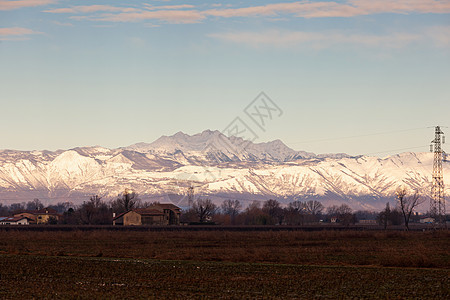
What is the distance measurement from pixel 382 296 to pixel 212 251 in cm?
3509

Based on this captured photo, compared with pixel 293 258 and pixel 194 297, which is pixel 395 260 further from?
pixel 194 297

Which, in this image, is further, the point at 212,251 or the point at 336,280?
the point at 212,251

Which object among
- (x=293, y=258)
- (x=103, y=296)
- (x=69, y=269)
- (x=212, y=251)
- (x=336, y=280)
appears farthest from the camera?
(x=212, y=251)

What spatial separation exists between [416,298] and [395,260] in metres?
21.1

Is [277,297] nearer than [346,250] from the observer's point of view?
Yes

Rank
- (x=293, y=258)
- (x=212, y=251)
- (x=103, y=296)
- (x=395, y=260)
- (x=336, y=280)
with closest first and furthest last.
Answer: (x=103, y=296) → (x=336, y=280) → (x=395, y=260) → (x=293, y=258) → (x=212, y=251)

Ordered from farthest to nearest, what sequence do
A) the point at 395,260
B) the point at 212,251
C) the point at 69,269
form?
1. the point at 212,251
2. the point at 395,260
3. the point at 69,269

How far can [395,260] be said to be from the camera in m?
57.8

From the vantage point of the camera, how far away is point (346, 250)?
7406 centimetres

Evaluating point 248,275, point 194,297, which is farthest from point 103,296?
point 248,275

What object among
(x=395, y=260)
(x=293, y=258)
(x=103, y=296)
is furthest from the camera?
(x=293, y=258)

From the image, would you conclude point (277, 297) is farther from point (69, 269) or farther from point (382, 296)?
point (69, 269)

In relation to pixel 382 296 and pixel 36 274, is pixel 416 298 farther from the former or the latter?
pixel 36 274

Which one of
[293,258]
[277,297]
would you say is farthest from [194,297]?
[293,258]
